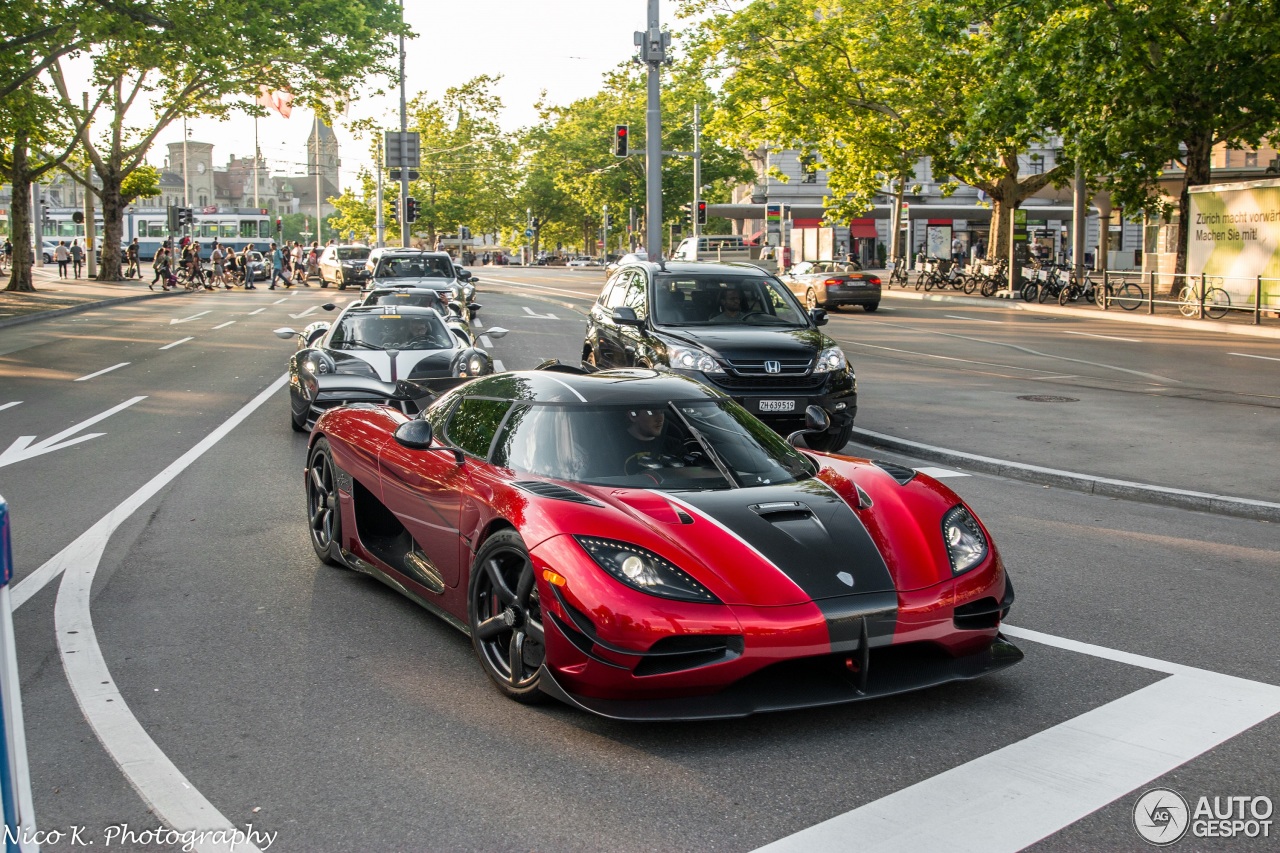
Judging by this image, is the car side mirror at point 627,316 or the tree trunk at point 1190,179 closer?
the car side mirror at point 627,316

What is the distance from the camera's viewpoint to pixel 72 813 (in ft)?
12.5

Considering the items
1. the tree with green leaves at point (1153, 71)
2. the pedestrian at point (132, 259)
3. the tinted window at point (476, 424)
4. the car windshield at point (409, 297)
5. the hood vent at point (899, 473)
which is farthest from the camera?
the pedestrian at point (132, 259)

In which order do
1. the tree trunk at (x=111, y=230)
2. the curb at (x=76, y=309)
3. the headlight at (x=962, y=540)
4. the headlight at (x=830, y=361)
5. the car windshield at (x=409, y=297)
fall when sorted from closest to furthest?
the headlight at (x=962, y=540), the headlight at (x=830, y=361), the car windshield at (x=409, y=297), the curb at (x=76, y=309), the tree trunk at (x=111, y=230)

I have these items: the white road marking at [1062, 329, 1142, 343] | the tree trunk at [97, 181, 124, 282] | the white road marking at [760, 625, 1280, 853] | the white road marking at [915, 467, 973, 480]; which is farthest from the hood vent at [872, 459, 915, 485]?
the tree trunk at [97, 181, 124, 282]

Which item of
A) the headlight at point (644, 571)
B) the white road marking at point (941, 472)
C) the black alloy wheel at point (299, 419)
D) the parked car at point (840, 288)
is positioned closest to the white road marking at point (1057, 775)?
the headlight at point (644, 571)

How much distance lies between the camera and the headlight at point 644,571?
4.34 meters

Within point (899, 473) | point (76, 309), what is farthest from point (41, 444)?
point (76, 309)

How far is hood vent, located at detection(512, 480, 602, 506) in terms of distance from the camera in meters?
4.90

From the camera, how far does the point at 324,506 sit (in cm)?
715

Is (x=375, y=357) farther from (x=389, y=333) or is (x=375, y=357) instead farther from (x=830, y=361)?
(x=830, y=361)

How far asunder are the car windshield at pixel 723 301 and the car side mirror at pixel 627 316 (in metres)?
0.28

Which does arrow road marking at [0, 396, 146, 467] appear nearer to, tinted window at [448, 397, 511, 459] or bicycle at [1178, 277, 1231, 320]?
tinted window at [448, 397, 511, 459]

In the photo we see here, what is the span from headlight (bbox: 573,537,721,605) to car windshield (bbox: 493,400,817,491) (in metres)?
0.73

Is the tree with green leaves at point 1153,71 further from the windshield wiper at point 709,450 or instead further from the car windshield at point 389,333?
the windshield wiper at point 709,450
